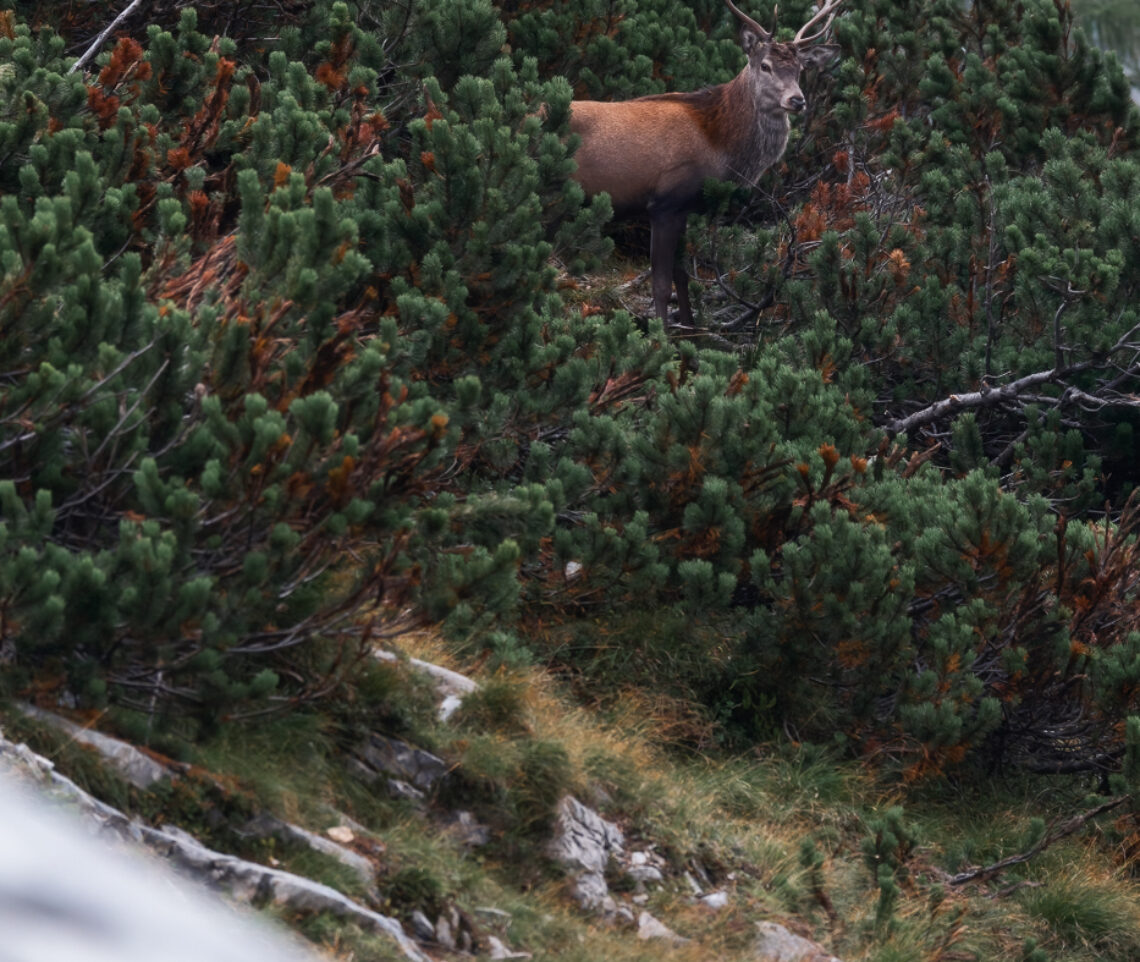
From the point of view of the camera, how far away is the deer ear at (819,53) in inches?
439

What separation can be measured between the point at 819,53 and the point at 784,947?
303 inches

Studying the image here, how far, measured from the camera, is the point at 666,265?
1040 cm

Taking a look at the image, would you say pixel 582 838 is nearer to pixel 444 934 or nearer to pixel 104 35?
pixel 444 934

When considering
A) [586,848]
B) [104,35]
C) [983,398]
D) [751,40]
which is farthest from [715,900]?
[751,40]

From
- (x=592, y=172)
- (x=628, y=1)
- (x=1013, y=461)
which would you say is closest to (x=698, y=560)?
(x=1013, y=461)

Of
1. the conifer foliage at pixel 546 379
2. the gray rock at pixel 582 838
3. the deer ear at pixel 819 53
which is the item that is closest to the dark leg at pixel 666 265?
the conifer foliage at pixel 546 379

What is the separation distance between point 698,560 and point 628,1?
6.17 metres

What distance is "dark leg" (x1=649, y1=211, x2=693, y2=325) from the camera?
10.3m

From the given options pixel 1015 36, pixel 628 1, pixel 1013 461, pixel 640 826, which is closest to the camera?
pixel 640 826

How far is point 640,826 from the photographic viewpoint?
5.48m

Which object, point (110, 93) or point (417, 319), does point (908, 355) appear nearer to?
point (417, 319)

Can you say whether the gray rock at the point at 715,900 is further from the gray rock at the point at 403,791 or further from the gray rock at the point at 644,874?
the gray rock at the point at 403,791

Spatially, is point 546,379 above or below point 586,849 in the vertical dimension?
above

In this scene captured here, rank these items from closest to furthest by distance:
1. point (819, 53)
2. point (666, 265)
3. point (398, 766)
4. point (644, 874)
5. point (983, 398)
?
point (398, 766), point (644, 874), point (983, 398), point (666, 265), point (819, 53)
